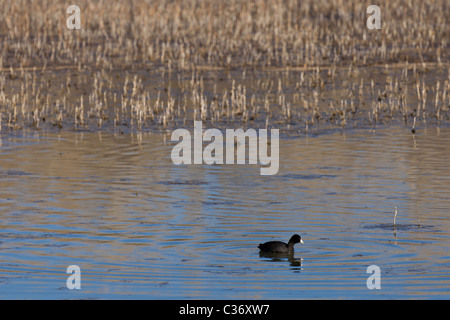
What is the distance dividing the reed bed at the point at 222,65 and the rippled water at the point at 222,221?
3437mm

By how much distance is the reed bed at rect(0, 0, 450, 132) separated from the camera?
86.4 ft

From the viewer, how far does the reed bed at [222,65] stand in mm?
26328

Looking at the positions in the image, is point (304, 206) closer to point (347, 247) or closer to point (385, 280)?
point (347, 247)

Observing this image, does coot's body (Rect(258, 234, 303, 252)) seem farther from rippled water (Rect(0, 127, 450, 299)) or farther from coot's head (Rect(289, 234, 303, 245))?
rippled water (Rect(0, 127, 450, 299))

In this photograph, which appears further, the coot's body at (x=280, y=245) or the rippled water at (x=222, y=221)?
the coot's body at (x=280, y=245)

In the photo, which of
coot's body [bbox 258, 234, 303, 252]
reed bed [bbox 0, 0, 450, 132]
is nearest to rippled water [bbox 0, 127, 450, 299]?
coot's body [bbox 258, 234, 303, 252]

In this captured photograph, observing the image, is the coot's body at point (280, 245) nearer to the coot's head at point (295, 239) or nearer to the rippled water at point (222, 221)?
the coot's head at point (295, 239)

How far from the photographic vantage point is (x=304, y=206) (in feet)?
53.1

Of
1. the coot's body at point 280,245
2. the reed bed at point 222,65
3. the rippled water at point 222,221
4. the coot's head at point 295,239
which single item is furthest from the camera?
the reed bed at point 222,65

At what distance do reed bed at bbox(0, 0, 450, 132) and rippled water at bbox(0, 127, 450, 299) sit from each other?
344cm

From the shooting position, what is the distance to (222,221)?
1514 cm

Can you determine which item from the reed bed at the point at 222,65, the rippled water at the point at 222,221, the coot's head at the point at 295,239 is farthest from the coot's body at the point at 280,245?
the reed bed at the point at 222,65

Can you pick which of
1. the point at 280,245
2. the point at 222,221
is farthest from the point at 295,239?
the point at 222,221
